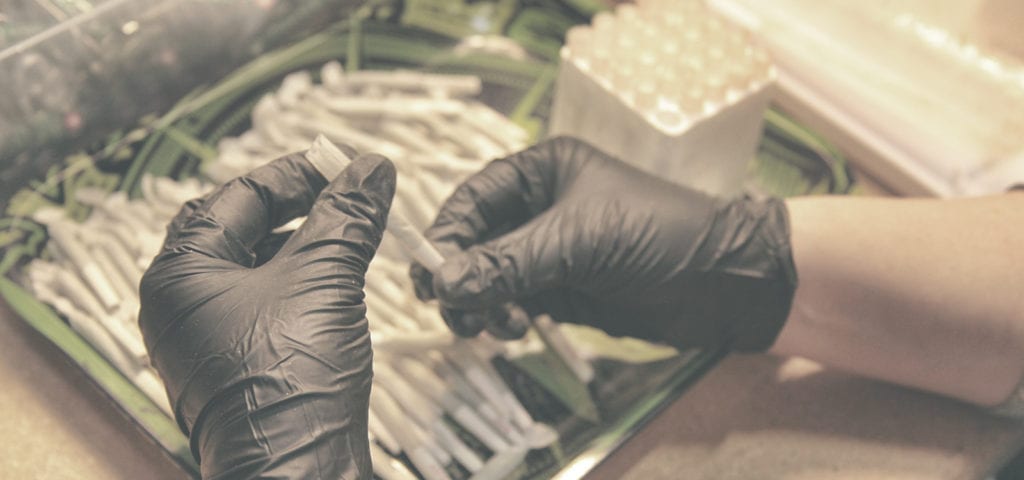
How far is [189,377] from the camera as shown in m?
0.96

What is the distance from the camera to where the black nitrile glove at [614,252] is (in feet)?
4.01

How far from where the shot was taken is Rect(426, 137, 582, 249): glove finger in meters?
1.29

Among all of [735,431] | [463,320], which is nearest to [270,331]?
[463,320]

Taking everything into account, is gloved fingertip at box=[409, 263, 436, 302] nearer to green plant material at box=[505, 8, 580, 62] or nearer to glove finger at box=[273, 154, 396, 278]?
glove finger at box=[273, 154, 396, 278]

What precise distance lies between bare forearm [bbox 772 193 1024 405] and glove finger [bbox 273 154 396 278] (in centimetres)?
62

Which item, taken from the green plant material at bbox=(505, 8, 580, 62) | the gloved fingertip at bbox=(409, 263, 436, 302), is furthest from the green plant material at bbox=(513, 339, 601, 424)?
the green plant material at bbox=(505, 8, 580, 62)

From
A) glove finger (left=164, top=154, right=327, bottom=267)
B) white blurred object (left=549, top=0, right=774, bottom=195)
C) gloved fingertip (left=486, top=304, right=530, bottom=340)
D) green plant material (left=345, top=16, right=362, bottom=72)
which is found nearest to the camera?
glove finger (left=164, top=154, right=327, bottom=267)

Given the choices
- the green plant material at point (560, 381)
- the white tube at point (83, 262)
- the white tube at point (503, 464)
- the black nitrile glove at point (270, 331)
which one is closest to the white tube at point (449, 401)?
the white tube at point (503, 464)

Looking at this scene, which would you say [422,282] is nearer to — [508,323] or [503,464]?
[508,323]

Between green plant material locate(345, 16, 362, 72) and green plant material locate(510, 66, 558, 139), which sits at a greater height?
green plant material locate(345, 16, 362, 72)

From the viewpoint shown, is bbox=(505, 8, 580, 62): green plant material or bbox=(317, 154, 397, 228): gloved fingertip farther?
bbox=(505, 8, 580, 62): green plant material

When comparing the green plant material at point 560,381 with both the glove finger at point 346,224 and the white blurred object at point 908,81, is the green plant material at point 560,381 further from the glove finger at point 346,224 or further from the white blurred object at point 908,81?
the white blurred object at point 908,81

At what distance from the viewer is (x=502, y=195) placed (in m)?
1.32

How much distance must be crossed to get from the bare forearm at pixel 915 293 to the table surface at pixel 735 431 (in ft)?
0.17
